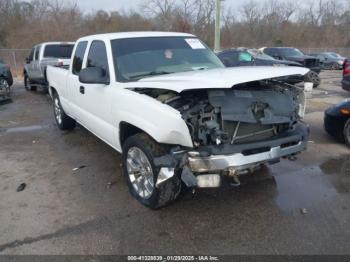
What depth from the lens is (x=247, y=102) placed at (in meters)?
3.62

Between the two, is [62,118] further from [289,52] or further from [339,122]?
[289,52]

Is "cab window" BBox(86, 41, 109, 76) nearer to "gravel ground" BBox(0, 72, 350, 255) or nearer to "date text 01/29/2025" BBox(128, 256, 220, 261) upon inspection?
"gravel ground" BBox(0, 72, 350, 255)

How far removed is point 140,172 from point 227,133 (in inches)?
45.4

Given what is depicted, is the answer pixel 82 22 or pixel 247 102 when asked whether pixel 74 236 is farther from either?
pixel 82 22

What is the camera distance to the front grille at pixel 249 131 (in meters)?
3.60

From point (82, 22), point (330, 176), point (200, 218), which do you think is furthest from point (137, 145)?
point (82, 22)

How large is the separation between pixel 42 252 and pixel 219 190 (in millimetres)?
2132

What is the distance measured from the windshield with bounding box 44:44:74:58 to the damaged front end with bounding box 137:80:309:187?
33.9ft

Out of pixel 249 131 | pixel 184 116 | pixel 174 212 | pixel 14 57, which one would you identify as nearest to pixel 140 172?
pixel 174 212

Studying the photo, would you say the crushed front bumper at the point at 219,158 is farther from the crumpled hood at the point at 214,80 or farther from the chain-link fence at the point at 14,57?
the chain-link fence at the point at 14,57

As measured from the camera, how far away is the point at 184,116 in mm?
3445

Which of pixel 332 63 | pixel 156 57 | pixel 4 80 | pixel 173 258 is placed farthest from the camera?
pixel 332 63

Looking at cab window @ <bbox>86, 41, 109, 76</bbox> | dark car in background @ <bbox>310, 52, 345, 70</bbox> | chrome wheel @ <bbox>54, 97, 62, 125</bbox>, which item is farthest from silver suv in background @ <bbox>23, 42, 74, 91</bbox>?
dark car in background @ <bbox>310, 52, 345, 70</bbox>

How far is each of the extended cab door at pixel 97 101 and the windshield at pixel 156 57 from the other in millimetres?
217
